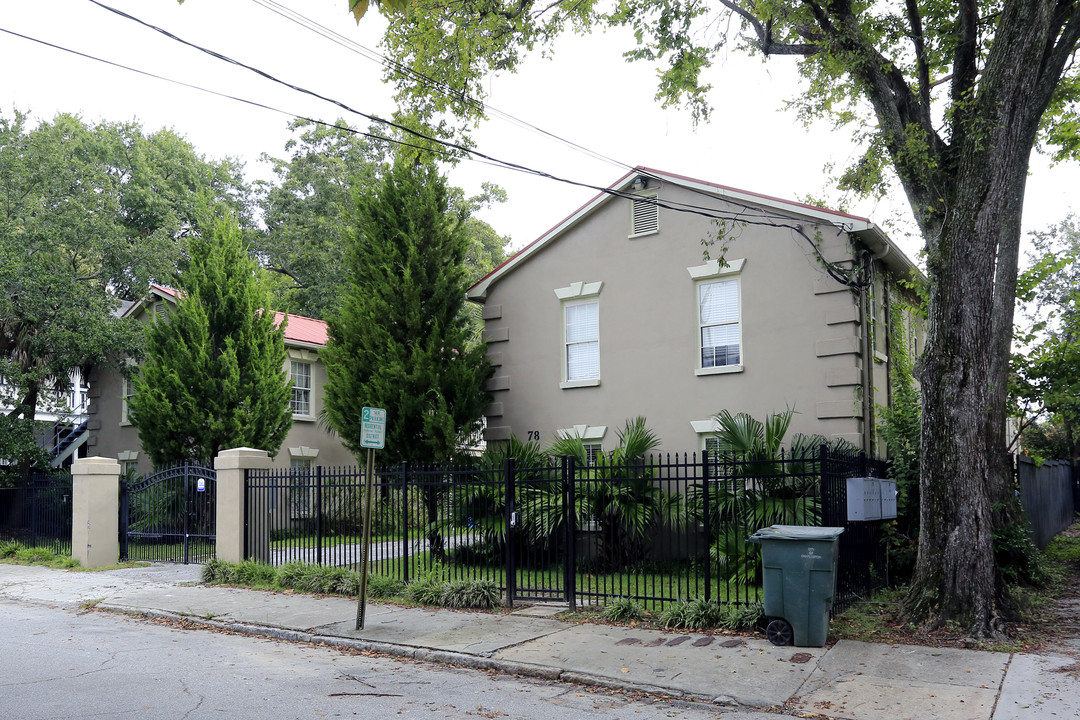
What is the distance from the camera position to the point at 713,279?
52.4ft

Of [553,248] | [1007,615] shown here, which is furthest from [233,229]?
[1007,615]

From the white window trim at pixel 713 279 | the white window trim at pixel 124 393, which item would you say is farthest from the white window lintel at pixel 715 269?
the white window trim at pixel 124 393

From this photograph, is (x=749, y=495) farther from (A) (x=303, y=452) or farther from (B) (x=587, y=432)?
(A) (x=303, y=452)

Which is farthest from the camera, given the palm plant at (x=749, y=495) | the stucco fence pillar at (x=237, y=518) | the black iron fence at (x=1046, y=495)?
the black iron fence at (x=1046, y=495)

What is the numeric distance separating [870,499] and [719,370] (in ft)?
17.5

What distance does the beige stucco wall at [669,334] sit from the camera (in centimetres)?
1457

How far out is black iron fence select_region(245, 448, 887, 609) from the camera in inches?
424

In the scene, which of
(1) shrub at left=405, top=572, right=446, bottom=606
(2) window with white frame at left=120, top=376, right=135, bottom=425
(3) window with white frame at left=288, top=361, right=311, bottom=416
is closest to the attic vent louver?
(1) shrub at left=405, top=572, right=446, bottom=606

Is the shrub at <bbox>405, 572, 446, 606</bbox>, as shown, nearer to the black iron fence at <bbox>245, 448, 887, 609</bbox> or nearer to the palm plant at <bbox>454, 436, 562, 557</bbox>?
the black iron fence at <bbox>245, 448, 887, 609</bbox>

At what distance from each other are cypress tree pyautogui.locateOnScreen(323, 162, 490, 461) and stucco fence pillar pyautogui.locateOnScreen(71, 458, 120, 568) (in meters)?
4.66

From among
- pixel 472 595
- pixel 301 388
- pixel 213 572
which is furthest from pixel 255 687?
pixel 301 388

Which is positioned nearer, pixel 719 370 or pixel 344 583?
pixel 344 583

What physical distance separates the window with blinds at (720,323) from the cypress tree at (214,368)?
11443 mm

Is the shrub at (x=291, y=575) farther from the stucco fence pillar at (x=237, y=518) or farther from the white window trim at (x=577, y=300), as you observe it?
the white window trim at (x=577, y=300)
